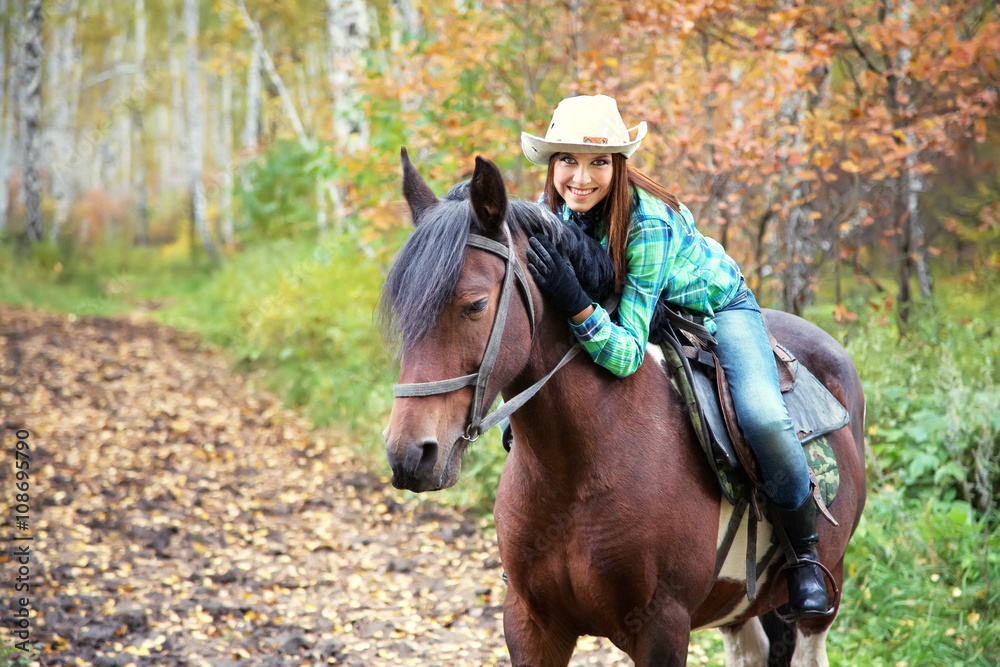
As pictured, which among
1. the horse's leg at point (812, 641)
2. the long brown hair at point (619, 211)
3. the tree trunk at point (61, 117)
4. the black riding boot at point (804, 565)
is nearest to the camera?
the long brown hair at point (619, 211)

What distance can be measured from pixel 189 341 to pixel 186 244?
11988mm

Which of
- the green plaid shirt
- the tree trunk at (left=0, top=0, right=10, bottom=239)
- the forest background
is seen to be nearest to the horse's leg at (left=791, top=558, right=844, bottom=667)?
the forest background

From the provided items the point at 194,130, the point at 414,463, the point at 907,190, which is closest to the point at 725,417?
the point at 414,463

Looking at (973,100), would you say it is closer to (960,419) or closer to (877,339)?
(877,339)

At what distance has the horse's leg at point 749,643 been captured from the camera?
11.3 ft

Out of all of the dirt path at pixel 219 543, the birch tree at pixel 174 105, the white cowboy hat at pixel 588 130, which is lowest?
the dirt path at pixel 219 543

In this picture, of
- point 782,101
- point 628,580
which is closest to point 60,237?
point 782,101

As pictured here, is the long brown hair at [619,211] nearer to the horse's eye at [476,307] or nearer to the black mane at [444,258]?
the black mane at [444,258]

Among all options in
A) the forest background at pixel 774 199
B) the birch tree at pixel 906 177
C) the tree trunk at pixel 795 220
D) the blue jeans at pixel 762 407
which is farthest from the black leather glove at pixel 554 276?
the birch tree at pixel 906 177

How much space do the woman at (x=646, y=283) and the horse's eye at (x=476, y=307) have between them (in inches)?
9.3

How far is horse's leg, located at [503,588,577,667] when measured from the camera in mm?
2451

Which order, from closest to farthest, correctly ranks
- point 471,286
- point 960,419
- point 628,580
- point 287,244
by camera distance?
point 471,286 → point 628,580 → point 960,419 → point 287,244

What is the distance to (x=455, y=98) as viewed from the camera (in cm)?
790

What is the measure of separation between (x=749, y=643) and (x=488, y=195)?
263 cm
